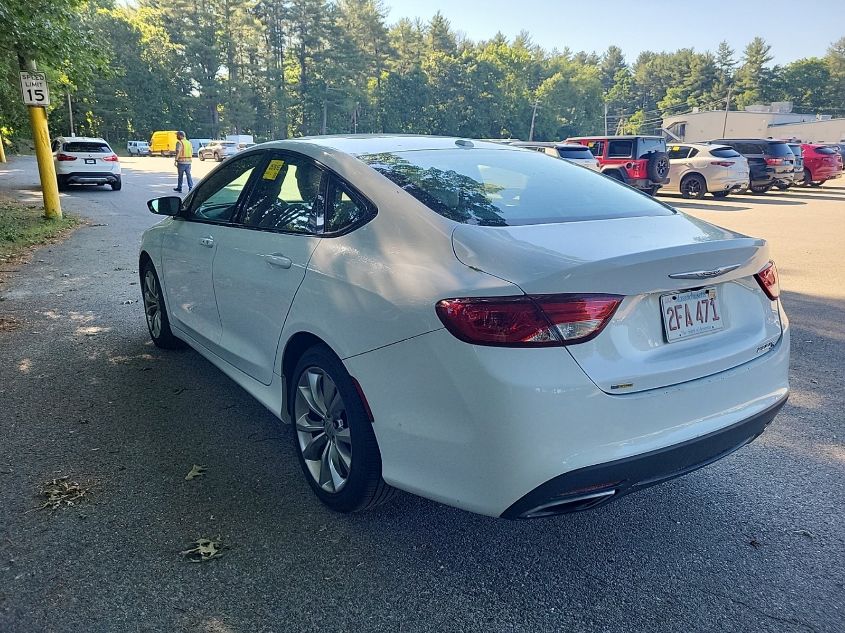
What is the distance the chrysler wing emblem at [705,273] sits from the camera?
224 centimetres

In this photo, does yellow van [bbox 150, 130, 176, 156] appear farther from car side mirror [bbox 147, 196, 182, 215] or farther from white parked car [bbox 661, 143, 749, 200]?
car side mirror [bbox 147, 196, 182, 215]

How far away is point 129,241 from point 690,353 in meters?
10.3

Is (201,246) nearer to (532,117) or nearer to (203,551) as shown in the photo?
(203,551)

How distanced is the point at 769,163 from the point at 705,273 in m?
21.0

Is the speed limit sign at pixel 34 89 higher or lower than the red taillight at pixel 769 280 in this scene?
higher

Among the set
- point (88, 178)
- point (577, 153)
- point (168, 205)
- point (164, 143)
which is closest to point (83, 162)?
point (88, 178)

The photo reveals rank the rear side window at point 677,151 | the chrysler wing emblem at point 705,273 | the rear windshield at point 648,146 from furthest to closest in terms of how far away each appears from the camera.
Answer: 1. the rear side window at point 677,151
2. the rear windshield at point 648,146
3. the chrysler wing emblem at point 705,273

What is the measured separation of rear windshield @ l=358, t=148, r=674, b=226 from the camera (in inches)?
104

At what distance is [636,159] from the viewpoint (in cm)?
1786

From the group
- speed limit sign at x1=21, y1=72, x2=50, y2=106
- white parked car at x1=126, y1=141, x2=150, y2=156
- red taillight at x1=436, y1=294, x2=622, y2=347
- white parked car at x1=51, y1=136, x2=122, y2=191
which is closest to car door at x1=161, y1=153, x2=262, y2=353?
red taillight at x1=436, y1=294, x2=622, y2=347

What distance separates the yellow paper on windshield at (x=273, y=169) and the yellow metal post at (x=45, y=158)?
10336 mm

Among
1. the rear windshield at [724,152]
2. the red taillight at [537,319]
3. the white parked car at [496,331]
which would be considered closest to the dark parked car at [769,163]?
the rear windshield at [724,152]

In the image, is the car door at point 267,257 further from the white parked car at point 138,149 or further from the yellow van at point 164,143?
the white parked car at point 138,149

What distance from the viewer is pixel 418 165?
9.98 feet
